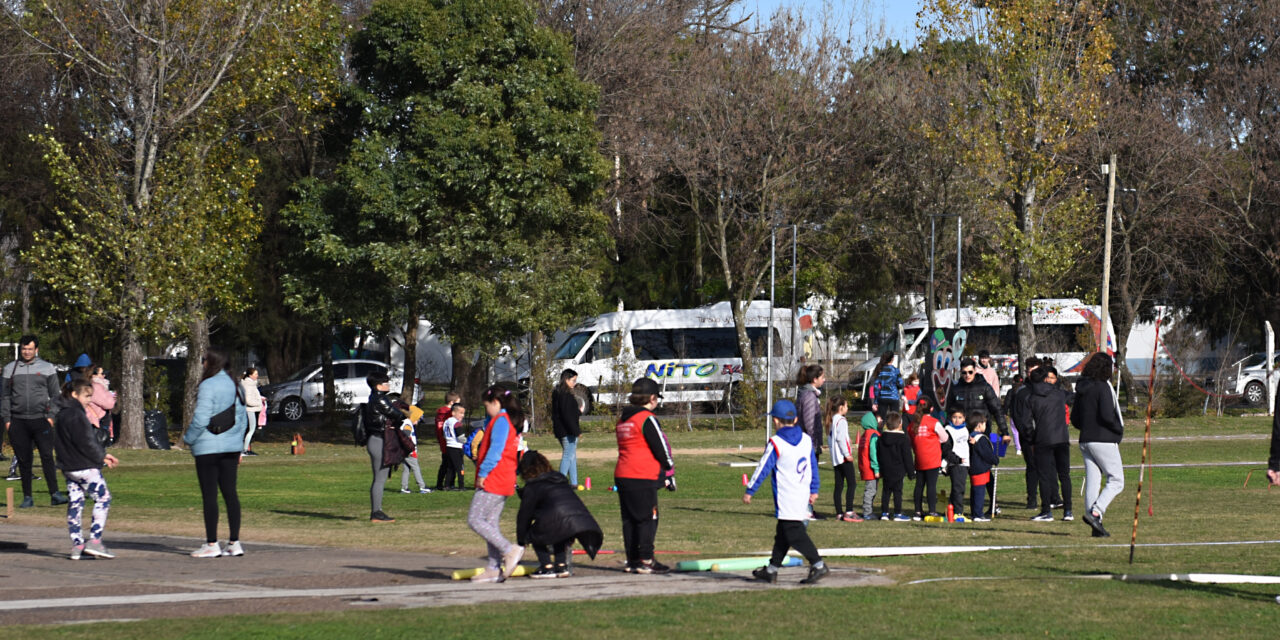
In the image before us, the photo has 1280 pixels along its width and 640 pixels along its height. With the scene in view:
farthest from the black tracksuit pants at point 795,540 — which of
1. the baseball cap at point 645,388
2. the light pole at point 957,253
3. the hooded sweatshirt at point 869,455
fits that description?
the light pole at point 957,253

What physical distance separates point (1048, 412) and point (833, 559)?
4.46 m

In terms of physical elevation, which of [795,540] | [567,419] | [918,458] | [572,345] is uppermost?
[572,345]

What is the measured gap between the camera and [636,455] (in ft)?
36.1

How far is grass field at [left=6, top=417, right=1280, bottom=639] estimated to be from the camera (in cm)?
841

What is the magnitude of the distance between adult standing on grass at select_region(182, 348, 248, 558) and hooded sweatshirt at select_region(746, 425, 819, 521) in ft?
13.9

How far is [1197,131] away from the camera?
145ft

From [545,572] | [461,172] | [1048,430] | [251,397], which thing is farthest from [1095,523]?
[461,172]

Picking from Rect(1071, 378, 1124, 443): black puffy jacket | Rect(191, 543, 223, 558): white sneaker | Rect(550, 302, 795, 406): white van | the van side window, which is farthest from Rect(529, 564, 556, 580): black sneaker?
the van side window

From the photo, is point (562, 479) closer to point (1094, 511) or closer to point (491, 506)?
point (491, 506)

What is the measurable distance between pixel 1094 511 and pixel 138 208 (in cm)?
2189

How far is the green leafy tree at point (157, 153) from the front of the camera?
2902 centimetres

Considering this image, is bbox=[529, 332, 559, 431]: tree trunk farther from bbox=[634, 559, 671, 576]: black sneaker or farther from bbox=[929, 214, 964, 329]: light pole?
bbox=[634, 559, 671, 576]: black sneaker

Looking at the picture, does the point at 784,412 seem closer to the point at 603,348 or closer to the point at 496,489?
the point at 496,489

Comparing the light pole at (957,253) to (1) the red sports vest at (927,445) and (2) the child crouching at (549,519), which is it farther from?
(2) the child crouching at (549,519)
